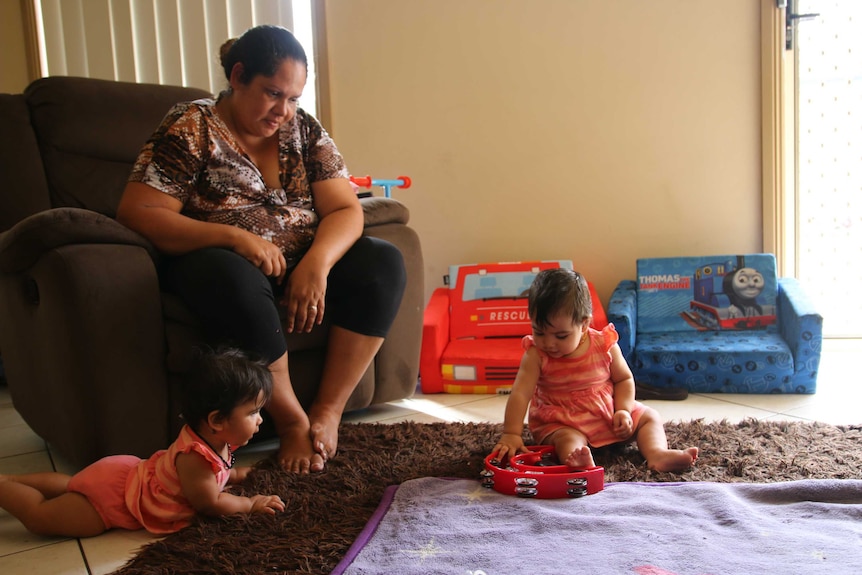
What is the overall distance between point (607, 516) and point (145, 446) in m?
0.88

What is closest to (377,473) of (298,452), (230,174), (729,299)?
(298,452)

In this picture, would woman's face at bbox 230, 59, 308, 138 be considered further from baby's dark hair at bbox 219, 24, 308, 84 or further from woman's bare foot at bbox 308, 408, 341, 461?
woman's bare foot at bbox 308, 408, 341, 461

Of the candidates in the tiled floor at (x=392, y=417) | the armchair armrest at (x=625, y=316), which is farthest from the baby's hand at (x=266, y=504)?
the armchair armrest at (x=625, y=316)

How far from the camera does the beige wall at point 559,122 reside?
251 centimetres

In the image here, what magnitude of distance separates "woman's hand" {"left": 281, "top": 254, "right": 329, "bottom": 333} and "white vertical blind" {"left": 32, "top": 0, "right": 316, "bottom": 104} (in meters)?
1.48

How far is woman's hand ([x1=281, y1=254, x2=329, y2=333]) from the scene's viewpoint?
4.84 feet

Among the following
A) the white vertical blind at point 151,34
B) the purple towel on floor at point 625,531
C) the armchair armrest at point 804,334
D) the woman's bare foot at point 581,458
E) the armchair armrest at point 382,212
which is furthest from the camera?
the white vertical blind at point 151,34

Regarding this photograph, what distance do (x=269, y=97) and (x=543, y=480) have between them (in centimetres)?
94

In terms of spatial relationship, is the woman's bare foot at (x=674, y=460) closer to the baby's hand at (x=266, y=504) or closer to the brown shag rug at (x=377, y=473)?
the brown shag rug at (x=377, y=473)

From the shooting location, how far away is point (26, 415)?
Result: 167cm

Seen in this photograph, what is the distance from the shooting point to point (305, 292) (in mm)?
1471

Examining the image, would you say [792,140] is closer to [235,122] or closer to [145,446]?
[235,122]

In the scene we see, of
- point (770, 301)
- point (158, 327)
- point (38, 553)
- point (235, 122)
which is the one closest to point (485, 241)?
point (770, 301)

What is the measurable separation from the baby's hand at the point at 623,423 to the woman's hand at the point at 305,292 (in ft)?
2.13
